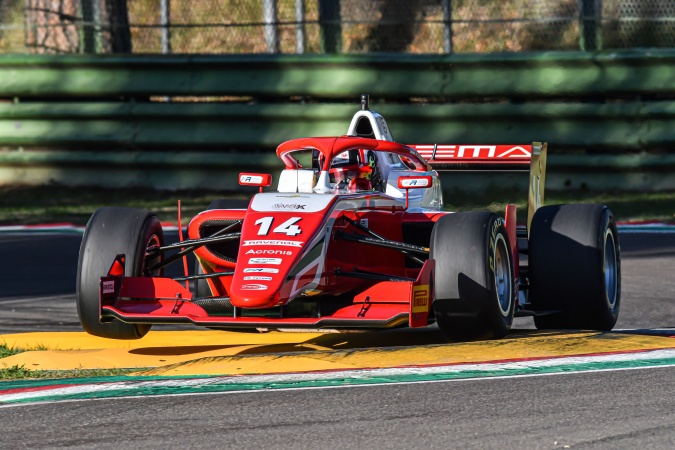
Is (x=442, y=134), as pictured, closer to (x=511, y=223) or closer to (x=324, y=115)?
(x=324, y=115)

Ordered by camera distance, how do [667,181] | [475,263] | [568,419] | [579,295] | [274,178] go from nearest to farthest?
[568,419] < [475,263] < [579,295] < [667,181] < [274,178]

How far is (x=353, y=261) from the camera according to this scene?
7.89 m

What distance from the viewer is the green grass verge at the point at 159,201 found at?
14773mm

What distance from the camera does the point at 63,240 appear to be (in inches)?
526

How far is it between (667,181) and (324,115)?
4113 mm

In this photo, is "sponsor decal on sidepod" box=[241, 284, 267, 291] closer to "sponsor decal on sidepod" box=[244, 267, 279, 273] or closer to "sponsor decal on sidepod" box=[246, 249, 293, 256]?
"sponsor decal on sidepod" box=[244, 267, 279, 273]

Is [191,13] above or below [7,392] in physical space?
above

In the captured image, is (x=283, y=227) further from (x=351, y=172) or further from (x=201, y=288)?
(x=201, y=288)

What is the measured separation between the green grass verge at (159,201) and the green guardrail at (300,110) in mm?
134

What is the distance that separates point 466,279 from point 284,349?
127 centimetres

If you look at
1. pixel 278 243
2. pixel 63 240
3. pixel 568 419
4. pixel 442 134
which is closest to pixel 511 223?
pixel 278 243

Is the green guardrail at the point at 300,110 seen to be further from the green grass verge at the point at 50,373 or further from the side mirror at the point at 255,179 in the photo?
the green grass verge at the point at 50,373

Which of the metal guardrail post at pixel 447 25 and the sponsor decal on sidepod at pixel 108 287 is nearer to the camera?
the sponsor decal on sidepod at pixel 108 287

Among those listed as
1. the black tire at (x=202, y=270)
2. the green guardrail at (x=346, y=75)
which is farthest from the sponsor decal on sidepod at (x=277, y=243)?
the green guardrail at (x=346, y=75)
